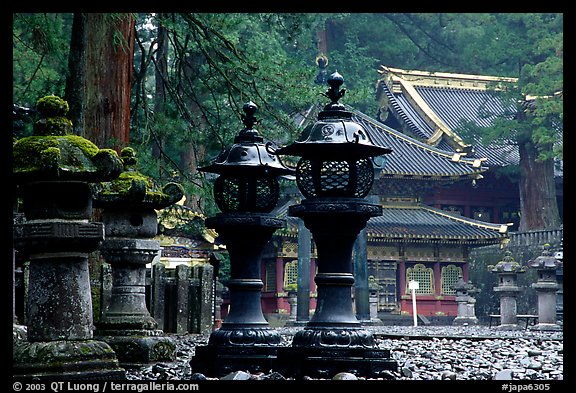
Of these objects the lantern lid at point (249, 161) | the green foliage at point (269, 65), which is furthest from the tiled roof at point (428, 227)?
the lantern lid at point (249, 161)

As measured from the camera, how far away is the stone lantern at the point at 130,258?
35.0 ft

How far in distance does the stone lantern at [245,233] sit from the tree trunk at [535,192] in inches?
1184

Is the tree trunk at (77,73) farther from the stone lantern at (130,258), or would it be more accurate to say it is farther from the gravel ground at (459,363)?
the gravel ground at (459,363)

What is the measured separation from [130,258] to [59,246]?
307cm

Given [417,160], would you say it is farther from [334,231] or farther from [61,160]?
[61,160]

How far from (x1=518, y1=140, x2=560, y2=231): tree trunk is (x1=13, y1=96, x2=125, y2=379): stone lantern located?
3275 centimetres

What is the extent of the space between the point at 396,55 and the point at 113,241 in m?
41.1

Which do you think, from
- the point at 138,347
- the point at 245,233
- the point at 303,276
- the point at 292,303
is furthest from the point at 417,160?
the point at 245,233

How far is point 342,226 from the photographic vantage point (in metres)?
8.93

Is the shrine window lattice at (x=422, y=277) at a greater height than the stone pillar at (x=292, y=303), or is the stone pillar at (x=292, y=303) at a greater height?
the shrine window lattice at (x=422, y=277)

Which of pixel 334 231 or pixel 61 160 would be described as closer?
pixel 61 160

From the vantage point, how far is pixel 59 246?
25.4 feet
